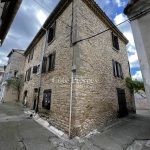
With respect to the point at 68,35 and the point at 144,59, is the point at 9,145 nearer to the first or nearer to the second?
the point at 144,59

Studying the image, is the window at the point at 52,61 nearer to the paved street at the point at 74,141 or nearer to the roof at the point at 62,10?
the roof at the point at 62,10

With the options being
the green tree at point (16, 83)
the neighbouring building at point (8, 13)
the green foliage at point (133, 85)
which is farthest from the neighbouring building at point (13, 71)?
the green foliage at point (133, 85)

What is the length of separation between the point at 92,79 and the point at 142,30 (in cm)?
300

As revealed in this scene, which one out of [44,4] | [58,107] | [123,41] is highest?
[123,41]

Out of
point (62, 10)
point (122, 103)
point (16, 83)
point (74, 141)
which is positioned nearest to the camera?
point (74, 141)

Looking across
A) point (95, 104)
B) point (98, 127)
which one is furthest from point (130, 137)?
point (95, 104)

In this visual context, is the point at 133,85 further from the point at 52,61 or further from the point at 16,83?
the point at 16,83

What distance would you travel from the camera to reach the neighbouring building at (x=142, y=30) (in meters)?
2.32

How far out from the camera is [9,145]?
2.93 m

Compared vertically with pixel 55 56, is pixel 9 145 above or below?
below

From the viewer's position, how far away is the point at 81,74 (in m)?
4.42

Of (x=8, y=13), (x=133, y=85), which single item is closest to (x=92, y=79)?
(x=8, y=13)

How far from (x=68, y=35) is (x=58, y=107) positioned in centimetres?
409

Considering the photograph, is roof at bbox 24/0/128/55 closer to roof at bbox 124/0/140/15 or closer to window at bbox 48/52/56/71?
window at bbox 48/52/56/71
